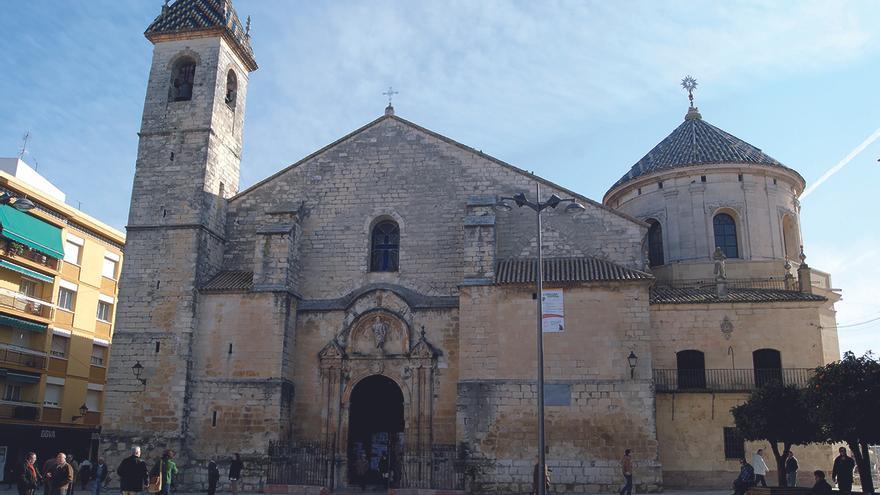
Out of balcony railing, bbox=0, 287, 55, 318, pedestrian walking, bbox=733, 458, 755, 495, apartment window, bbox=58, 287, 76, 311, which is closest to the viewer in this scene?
pedestrian walking, bbox=733, 458, 755, 495

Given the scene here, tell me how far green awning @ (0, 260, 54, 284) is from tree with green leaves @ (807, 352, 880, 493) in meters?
26.4

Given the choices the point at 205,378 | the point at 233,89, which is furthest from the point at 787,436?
the point at 233,89

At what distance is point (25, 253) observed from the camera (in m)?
27.9

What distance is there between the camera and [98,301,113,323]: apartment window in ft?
108

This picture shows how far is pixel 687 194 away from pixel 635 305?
8469 mm

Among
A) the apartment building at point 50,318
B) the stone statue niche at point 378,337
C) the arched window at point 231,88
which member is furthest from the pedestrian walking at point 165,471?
the arched window at point 231,88

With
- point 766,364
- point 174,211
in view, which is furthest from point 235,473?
point 766,364

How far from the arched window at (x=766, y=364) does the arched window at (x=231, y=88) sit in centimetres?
1959

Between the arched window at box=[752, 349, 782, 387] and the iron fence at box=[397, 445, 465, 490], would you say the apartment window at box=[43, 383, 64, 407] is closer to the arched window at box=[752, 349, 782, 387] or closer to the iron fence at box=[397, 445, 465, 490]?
the iron fence at box=[397, 445, 465, 490]

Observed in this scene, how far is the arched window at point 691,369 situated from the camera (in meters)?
22.6

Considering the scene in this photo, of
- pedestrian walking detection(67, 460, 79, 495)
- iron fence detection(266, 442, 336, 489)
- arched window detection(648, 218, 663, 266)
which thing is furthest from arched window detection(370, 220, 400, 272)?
pedestrian walking detection(67, 460, 79, 495)

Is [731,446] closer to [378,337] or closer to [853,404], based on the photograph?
[853,404]

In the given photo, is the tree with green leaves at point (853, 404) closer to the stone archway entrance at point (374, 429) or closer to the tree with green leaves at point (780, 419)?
the tree with green leaves at point (780, 419)

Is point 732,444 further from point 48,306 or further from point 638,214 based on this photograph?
point 48,306
